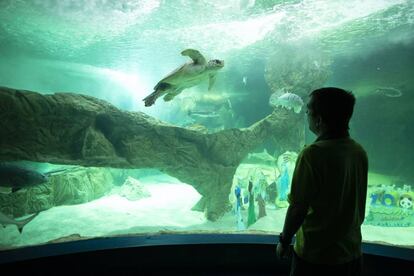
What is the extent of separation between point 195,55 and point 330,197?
421 centimetres

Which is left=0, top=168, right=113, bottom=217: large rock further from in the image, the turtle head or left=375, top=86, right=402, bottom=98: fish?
left=375, top=86, right=402, bottom=98: fish

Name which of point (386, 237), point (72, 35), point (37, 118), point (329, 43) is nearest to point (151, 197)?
point (37, 118)

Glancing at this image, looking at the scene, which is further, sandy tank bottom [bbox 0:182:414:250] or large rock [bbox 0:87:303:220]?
sandy tank bottom [bbox 0:182:414:250]

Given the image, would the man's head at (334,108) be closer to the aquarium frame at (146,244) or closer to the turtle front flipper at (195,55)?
the aquarium frame at (146,244)

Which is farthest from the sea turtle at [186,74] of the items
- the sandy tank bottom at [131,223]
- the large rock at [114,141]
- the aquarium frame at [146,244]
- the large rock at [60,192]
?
the large rock at [60,192]

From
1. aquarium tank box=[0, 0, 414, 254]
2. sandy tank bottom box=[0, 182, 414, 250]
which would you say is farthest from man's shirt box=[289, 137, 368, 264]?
sandy tank bottom box=[0, 182, 414, 250]

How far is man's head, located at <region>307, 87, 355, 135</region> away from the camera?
1573 millimetres

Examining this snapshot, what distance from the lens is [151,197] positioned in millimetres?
10438

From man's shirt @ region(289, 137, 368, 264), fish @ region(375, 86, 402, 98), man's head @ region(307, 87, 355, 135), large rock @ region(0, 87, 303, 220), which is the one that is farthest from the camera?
fish @ region(375, 86, 402, 98)

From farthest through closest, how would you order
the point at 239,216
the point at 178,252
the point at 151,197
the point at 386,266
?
the point at 151,197, the point at 239,216, the point at 178,252, the point at 386,266

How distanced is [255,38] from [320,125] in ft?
41.7

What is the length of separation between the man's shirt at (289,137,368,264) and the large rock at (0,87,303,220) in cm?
497

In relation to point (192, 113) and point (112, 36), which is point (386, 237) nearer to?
point (192, 113)

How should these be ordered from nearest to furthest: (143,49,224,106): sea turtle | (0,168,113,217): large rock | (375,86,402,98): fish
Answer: (143,49,224,106): sea turtle < (0,168,113,217): large rock < (375,86,402,98): fish
